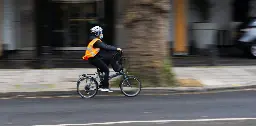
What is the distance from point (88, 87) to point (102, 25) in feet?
26.6

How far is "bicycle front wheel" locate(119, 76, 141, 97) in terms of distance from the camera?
996 cm

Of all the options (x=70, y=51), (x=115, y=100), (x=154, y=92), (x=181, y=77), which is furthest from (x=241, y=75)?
(x=70, y=51)

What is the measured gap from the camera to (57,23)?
58.9ft

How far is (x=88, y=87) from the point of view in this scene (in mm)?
9805

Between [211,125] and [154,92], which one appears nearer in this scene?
[211,125]

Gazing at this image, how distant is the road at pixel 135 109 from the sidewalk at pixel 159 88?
84 cm

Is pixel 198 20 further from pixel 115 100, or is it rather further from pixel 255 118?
pixel 255 118

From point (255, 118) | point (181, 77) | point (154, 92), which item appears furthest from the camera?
point (181, 77)

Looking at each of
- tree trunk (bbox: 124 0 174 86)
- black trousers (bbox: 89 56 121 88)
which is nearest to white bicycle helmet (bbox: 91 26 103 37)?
black trousers (bbox: 89 56 121 88)

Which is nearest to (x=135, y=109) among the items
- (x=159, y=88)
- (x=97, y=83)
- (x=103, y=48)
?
(x=97, y=83)

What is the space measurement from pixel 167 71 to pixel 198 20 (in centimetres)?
743

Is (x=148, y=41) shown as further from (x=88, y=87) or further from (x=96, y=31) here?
(x=88, y=87)

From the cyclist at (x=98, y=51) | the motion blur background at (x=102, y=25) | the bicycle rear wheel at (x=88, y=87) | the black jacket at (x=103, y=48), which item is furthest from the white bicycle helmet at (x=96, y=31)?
the motion blur background at (x=102, y=25)

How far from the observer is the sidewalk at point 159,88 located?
428 inches
